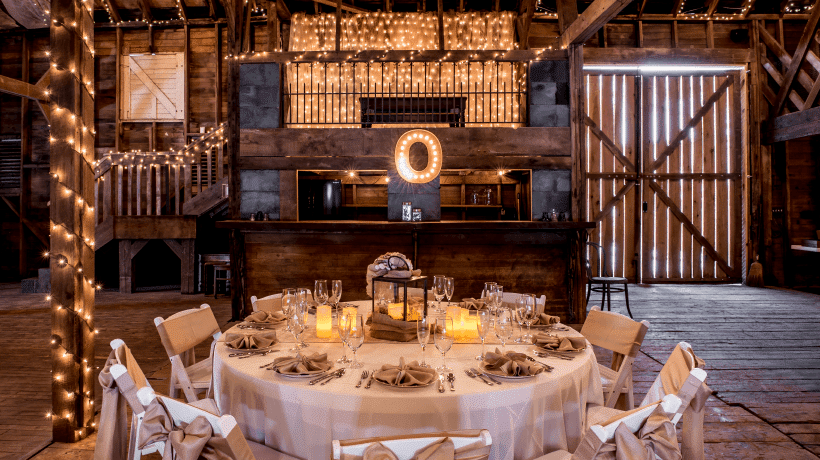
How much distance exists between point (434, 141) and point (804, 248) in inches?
308

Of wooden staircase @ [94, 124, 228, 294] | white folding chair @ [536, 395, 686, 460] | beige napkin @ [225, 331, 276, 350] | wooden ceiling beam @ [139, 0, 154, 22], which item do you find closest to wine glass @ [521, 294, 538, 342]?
white folding chair @ [536, 395, 686, 460]

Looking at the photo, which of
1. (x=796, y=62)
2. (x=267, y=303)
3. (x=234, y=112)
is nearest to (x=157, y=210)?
(x=234, y=112)

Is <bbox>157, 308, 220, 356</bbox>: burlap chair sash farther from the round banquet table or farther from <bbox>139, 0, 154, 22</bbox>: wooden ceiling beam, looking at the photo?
<bbox>139, 0, 154, 22</bbox>: wooden ceiling beam

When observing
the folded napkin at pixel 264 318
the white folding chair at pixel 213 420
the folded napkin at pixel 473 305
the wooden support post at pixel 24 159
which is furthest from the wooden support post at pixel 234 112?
the wooden support post at pixel 24 159

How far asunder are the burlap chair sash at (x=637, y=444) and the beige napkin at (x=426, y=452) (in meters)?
0.45

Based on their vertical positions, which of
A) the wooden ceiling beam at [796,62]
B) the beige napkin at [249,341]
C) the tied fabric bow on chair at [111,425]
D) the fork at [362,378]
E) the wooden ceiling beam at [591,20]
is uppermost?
the wooden ceiling beam at [796,62]

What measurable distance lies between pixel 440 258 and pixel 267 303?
324 cm

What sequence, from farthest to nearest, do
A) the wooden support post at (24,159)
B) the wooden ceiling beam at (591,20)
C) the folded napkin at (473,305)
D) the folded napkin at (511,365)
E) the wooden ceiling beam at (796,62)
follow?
the wooden support post at (24,159)
the wooden ceiling beam at (796,62)
the wooden ceiling beam at (591,20)
the folded napkin at (473,305)
the folded napkin at (511,365)

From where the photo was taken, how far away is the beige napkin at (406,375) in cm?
162

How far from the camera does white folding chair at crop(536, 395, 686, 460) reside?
1.31m

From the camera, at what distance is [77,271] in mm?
2963

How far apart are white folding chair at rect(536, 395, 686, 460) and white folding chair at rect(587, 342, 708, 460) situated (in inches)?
3.3

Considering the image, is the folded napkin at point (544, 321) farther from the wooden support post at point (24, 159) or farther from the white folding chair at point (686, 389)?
the wooden support post at point (24, 159)

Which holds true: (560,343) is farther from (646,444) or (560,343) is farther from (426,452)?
(426,452)
